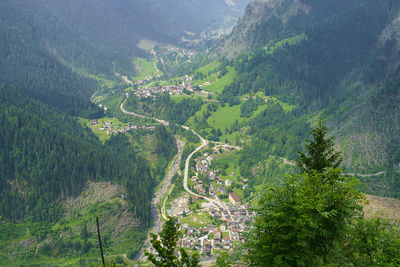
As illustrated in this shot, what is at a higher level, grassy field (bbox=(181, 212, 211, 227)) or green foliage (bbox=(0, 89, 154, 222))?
green foliage (bbox=(0, 89, 154, 222))

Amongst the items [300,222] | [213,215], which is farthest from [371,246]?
[213,215]

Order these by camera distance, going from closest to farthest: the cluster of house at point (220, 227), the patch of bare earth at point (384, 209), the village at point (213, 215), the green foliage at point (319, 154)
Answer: the green foliage at point (319, 154)
the patch of bare earth at point (384, 209)
the cluster of house at point (220, 227)
the village at point (213, 215)

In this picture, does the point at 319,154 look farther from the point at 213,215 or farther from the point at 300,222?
the point at 213,215

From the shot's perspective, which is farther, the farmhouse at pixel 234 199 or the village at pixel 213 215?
the farmhouse at pixel 234 199

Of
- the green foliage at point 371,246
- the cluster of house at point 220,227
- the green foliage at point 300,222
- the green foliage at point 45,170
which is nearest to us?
the green foliage at point 300,222

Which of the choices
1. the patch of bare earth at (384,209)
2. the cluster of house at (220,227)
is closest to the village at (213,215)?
the cluster of house at (220,227)

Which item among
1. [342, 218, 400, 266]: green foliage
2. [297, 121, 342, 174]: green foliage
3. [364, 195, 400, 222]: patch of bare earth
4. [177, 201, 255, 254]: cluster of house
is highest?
[297, 121, 342, 174]: green foliage

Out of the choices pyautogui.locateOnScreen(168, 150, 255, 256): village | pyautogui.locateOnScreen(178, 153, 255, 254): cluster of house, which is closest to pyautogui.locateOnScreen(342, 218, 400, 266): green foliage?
pyautogui.locateOnScreen(168, 150, 255, 256): village

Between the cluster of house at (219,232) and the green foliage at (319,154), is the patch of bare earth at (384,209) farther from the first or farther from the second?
the cluster of house at (219,232)

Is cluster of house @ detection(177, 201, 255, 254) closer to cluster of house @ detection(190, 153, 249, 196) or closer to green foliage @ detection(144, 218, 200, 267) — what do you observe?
cluster of house @ detection(190, 153, 249, 196)
